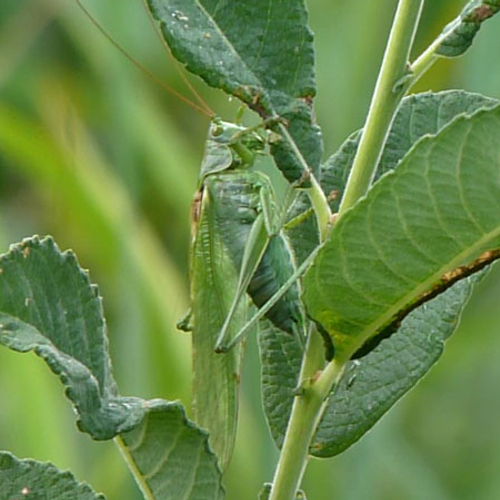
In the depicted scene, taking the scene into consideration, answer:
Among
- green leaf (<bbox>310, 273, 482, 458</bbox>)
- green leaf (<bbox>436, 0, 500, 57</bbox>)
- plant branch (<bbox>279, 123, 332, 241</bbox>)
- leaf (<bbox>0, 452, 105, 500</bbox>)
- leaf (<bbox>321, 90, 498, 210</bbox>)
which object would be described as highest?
green leaf (<bbox>436, 0, 500, 57</bbox>)

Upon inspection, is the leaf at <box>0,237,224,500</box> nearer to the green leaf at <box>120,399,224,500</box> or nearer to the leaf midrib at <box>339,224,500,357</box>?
the green leaf at <box>120,399,224,500</box>

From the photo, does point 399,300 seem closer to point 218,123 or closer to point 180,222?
point 218,123

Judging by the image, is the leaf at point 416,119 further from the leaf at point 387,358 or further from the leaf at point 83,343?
the leaf at point 83,343

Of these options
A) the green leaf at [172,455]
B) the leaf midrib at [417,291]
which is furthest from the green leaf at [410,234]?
the green leaf at [172,455]

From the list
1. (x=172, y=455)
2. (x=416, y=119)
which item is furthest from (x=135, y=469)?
(x=416, y=119)

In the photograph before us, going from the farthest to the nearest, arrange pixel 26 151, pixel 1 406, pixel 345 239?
pixel 26 151 < pixel 1 406 < pixel 345 239

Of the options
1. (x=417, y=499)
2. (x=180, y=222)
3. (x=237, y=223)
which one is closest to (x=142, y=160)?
(x=180, y=222)

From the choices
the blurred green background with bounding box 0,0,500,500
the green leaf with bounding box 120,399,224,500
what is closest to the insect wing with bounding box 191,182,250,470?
the green leaf with bounding box 120,399,224,500
